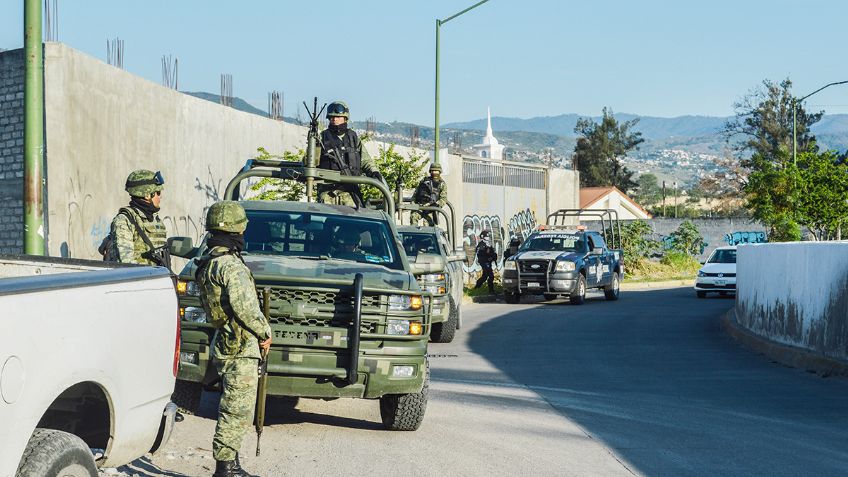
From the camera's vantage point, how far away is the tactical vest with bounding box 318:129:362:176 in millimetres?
13773

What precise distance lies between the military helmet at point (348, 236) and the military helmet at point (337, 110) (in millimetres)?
3676

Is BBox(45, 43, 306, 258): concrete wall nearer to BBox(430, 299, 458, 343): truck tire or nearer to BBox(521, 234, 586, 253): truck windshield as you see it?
BBox(430, 299, 458, 343): truck tire

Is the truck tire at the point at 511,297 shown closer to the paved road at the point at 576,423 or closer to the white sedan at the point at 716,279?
the white sedan at the point at 716,279

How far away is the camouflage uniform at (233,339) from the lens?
698 centimetres

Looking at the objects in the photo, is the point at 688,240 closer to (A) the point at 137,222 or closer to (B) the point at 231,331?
(A) the point at 137,222

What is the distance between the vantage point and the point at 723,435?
378 inches

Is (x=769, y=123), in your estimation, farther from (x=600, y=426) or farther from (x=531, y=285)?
(x=600, y=426)

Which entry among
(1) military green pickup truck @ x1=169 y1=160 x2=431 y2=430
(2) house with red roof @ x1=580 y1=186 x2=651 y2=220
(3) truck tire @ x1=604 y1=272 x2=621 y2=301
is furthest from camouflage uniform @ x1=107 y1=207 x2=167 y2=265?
(2) house with red roof @ x1=580 y1=186 x2=651 y2=220

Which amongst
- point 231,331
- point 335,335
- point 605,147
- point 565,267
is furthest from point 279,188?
point 605,147


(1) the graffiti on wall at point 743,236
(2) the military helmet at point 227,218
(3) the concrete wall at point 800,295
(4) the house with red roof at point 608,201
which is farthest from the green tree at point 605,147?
(2) the military helmet at point 227,218

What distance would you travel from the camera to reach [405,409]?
30.6ft

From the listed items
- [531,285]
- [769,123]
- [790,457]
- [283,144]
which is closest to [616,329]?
[531,285]

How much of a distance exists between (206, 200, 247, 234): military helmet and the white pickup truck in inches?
33.3

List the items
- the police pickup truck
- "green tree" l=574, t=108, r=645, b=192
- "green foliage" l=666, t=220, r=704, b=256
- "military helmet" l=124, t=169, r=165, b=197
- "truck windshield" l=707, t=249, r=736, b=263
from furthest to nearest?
"green tree" l=574, t=108, r=645, b=192 → "green foliage" l=666, t=220, r=704, b=256 → "truck windshield" l=707, t=249, r=736, b=263 → the police pickup truck → "military helmet" l=124, t=169, r=165, b=197
